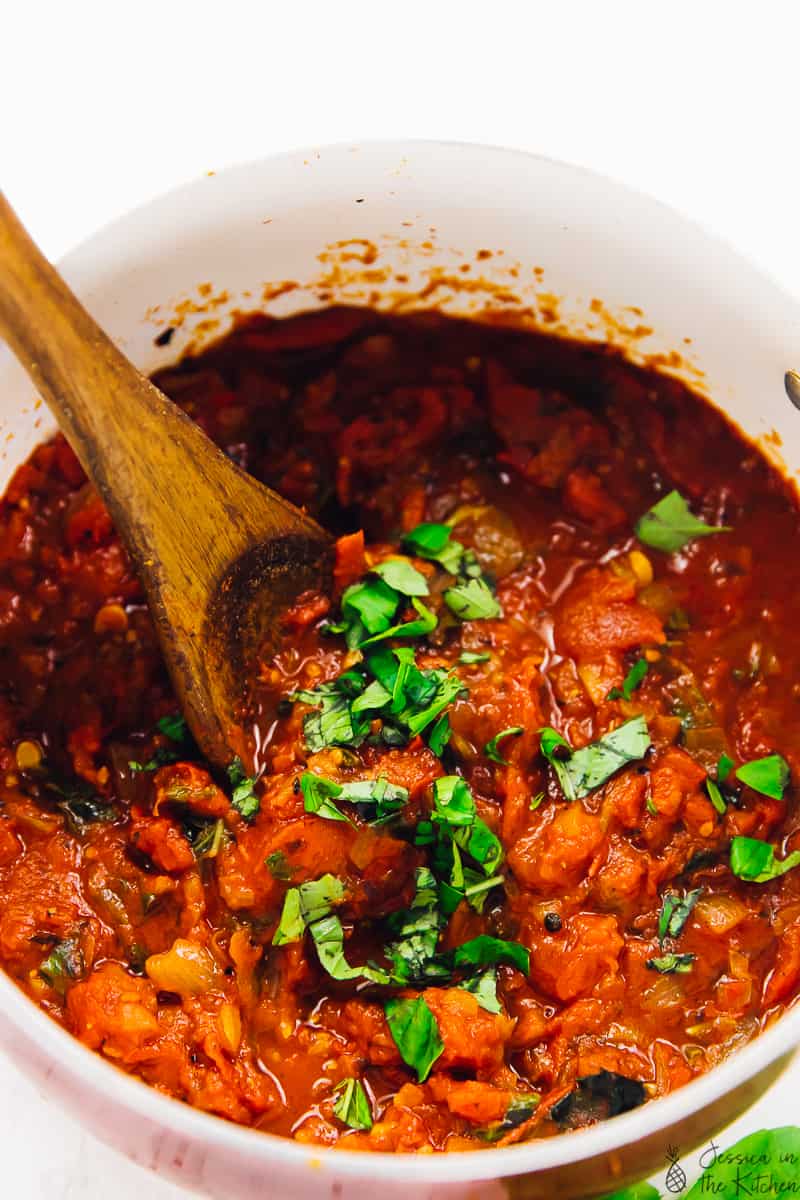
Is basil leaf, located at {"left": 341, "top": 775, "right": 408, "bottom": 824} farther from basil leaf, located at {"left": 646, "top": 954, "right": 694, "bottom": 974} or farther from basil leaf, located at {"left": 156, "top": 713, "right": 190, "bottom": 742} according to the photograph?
basil leaf, located at {"left": 646, "top": 954, "right": 694, "bottom": 974}

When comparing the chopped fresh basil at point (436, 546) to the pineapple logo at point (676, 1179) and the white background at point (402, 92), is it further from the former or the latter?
the pineapple logo at point (676, 1179)

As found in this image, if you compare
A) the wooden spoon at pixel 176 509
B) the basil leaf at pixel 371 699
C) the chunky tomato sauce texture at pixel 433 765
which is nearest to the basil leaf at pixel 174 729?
the chunky tomato sauce texture at pixel 433 765

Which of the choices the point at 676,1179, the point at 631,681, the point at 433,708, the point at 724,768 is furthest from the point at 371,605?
the point at 676,1179

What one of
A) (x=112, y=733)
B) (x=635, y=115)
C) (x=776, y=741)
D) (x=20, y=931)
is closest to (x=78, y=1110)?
(x=20, y=931)

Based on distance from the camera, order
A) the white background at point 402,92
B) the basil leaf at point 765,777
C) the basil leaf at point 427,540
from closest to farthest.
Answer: the basil leaf at point 765,777 < the basil leaf at point 427,540 < the white background at point 402,92

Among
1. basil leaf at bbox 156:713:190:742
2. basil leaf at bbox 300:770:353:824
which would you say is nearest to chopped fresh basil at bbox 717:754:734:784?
basil leaf at bbox 300:770:353:824

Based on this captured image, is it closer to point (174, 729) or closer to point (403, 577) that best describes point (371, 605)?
point (403, 577)
